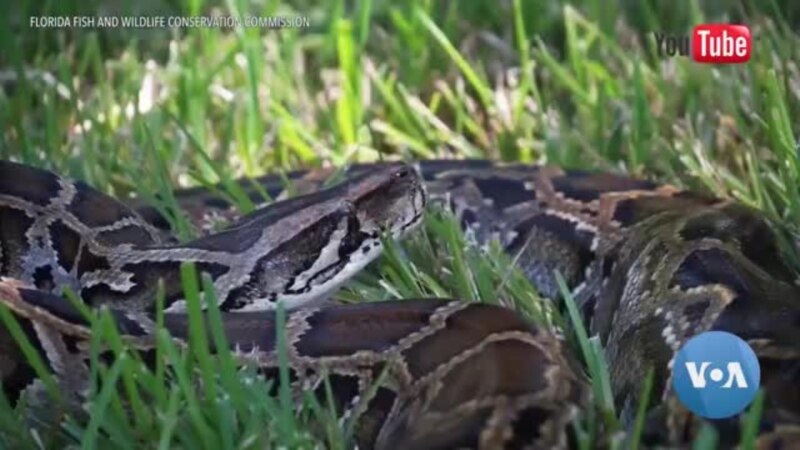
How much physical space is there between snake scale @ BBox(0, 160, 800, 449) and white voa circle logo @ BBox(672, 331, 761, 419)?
0.10ft

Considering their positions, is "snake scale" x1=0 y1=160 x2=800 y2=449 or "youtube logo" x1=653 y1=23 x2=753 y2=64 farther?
"youtube logo" x1=653 y1=23 x2=753 y2=64

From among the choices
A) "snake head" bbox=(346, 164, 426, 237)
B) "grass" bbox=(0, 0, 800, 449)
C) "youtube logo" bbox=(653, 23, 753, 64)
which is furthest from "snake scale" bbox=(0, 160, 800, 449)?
"youtube logo" bbox=(653, 23, 753, 64)

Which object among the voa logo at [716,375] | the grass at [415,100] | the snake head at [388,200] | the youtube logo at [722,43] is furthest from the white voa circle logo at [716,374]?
the youtube logo at [722,43]

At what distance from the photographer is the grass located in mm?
3275

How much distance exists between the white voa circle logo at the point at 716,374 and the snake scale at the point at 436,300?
3 centimetres

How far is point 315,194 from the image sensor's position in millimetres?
3055

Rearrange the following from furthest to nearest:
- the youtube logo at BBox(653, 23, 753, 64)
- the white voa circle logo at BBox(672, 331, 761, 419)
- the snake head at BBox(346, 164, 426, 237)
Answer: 1. the youtube logo at BBox(653, 23, 753, 64)
2. the snake head at BBox(346, 164, 426, 237)
3. the white voa circle logo at BBox(672, 331, 761, 419)

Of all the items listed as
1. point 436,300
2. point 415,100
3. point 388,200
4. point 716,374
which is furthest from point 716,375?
point 415,100

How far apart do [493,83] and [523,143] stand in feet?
1.22

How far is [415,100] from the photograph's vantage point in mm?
4016

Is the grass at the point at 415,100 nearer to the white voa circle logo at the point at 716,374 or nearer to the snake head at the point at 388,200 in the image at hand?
the snake head at the point at 388,200

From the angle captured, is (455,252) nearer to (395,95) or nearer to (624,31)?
(395,95)

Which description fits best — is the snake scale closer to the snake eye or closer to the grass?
the snake eye

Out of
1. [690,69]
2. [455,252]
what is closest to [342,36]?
[690,69]
